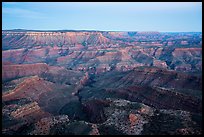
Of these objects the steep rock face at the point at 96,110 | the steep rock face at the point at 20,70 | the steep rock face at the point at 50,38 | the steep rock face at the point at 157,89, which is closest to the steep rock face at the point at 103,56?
the steep rock face at the point at 50,38

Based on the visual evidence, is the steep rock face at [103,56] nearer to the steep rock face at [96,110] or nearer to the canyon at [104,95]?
the canyon at [104,95]

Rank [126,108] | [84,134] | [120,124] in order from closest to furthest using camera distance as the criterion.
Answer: [84,134]
[120,124]
[126,108]

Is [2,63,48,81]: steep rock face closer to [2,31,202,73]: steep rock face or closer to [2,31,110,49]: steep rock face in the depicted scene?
[2,31,202,73]: steep rock face

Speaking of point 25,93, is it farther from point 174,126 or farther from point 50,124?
point 174,126

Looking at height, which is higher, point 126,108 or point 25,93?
point 126,108

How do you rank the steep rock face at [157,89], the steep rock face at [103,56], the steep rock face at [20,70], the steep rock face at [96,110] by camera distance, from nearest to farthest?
the steep rock face at [96,110] < the steep rock face at [157,89] < the steep rock face at [20,70] < the steep rock face at [103,56]

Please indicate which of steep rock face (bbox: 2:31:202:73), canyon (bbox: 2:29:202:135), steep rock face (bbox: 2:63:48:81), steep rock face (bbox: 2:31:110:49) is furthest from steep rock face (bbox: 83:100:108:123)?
steep rock face (bbox: 2:31:110:49)

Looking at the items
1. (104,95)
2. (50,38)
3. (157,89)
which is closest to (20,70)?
(104,95)

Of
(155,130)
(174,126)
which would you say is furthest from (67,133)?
(174,126)

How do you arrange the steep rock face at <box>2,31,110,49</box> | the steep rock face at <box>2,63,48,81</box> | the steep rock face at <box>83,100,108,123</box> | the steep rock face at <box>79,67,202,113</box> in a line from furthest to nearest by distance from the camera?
the steep rock face at <box>2,31,110,49</box>
the steep rock face at <box>2,63,48,81</box>
the steep rock face at <box>79,67,202,113</box>
the steep rock face at <box>83,100,108,123</box>
